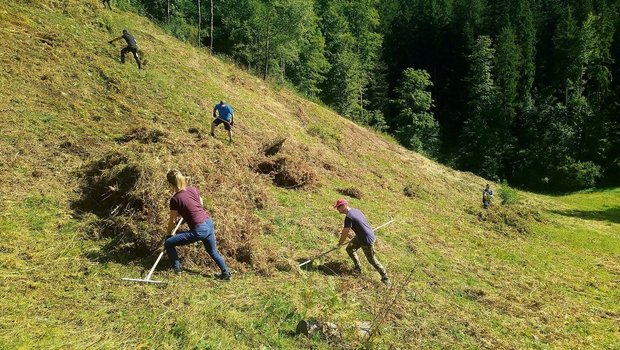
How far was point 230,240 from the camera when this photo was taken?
9188mm

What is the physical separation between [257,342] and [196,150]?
22.9 feet

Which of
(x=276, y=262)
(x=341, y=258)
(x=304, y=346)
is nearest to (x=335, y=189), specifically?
(x=341, y=258)

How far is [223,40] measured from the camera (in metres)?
55.6

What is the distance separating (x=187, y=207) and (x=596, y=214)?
31.8m

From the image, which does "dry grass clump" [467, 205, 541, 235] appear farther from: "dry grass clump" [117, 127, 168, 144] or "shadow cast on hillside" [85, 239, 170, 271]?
"shadow cast on hillside" [85, 239, 170, 271]

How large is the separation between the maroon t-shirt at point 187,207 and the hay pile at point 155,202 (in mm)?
1169

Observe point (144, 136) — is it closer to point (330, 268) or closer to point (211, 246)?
point (211, 246)

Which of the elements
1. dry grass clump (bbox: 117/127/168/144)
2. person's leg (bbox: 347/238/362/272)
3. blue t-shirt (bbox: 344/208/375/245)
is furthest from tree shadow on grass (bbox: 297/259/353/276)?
dry grass clump (bbox: 117/127/168/144)

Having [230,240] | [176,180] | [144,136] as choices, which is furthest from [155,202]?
[144,136]

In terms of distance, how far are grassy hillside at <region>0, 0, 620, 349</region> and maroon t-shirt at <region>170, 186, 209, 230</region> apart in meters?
1.19

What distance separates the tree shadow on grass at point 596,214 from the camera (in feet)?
93.1

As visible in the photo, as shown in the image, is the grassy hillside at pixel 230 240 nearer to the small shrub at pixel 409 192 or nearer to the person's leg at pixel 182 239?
the small shrub at pixel 409 192

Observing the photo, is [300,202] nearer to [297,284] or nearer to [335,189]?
[335,189]

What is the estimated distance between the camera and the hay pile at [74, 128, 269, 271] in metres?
8.69
